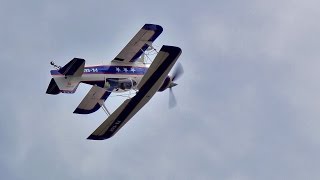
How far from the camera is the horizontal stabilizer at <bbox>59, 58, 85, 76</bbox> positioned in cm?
10925

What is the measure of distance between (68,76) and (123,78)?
17.8 feet

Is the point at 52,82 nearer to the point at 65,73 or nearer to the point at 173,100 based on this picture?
the point at 65,73

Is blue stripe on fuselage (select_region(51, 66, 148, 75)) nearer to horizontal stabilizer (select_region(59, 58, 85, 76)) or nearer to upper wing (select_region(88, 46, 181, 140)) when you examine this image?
horizontal stabilizer (select_region(59, 58, 85, 76))

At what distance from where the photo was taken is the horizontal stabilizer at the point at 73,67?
358 feet

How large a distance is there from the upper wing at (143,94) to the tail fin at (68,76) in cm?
508

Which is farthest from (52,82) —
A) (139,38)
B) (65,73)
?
(139,38)

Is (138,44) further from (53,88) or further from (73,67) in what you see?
(53,88)

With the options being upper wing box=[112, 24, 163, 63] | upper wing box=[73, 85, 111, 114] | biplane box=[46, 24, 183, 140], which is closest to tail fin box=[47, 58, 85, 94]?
biplane box=[46, 24, 183, 140]

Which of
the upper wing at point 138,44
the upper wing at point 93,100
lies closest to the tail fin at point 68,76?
the upper wing at point 138,44

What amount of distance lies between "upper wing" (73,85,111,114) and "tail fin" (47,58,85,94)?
6.94 m

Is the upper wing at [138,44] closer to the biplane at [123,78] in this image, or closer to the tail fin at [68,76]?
A: the biplane at [123,78]

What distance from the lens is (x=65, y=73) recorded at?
360 ft

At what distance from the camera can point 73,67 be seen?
109688 mm

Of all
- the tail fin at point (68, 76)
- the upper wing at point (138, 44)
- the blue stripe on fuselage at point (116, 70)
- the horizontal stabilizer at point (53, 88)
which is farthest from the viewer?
the upper wing at point (138, 44)
